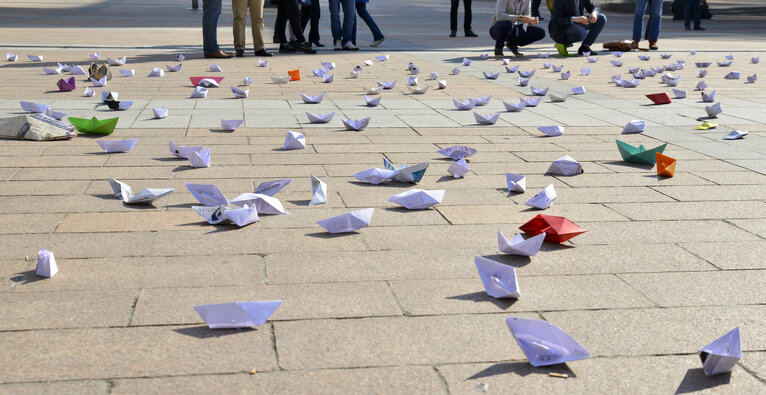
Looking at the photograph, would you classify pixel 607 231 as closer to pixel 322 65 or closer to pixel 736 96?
pixel 736 96

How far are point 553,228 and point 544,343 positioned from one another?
1130mm

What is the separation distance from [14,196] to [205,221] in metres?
1.06

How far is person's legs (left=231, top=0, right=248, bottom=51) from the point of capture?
11117 millimetres

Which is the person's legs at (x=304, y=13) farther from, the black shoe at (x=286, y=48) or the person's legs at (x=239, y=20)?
the person's legs at (x=239, y=20)

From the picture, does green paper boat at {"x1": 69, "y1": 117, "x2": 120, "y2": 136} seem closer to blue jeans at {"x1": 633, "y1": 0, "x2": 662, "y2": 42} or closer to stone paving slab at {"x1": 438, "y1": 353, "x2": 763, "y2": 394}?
stone paving slab at {"x1": 438, "y1": 353, "x2": 763, "y2": 394}

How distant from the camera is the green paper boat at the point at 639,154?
16.0 feet

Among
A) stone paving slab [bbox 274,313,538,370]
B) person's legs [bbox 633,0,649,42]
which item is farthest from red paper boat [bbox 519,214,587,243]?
person's legs [bbox 633,0,649,42]

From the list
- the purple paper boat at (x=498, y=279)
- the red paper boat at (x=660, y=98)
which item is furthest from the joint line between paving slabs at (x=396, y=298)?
the red paper boat at (x=660, y=98)

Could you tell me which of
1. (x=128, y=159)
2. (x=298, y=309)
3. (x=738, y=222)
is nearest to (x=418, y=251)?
(x=298, y=309)

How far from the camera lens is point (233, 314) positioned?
2469 mm

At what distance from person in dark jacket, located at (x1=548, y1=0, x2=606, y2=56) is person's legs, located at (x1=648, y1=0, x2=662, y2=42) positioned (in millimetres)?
862

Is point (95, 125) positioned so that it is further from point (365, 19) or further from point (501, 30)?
point (365, 19)

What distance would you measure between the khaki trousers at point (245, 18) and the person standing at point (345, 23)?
145cm

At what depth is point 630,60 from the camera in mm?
11938
